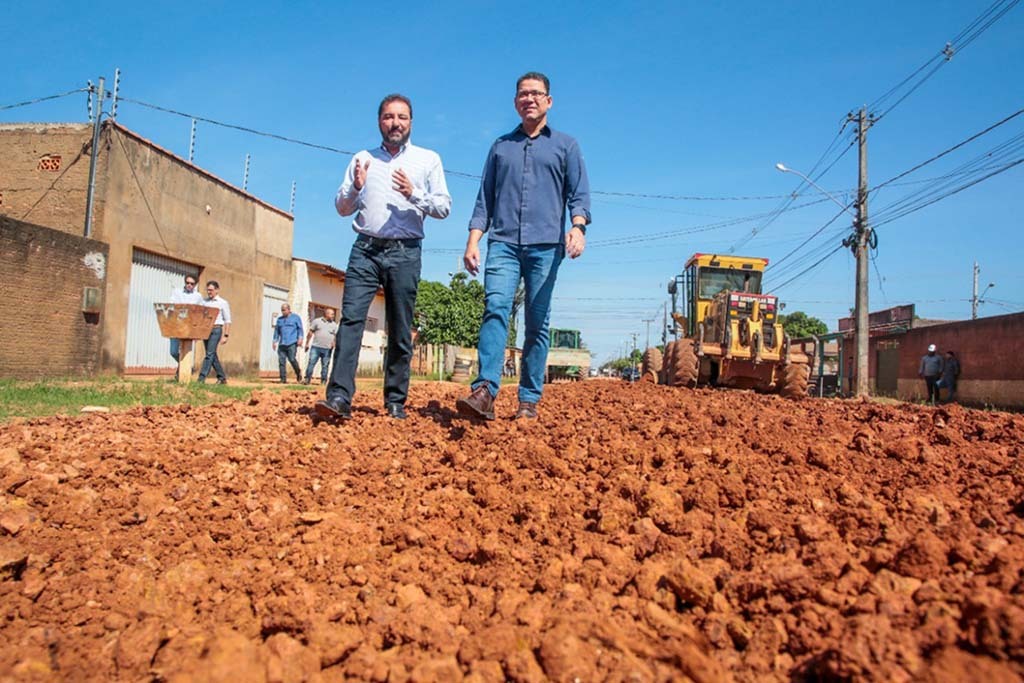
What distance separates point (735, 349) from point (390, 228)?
951 centimetres

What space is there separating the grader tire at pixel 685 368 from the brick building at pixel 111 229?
10026 mm

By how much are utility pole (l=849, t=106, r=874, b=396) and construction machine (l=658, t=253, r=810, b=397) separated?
6810 mm

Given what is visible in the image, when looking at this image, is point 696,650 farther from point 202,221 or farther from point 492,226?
point 202,221

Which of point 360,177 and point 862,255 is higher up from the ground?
point 862,255

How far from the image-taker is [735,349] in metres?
12.3

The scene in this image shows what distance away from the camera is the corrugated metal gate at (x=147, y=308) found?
45.1 ft

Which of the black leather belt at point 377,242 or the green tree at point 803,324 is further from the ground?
the green tree at point 803,324

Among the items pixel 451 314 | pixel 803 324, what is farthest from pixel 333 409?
pixel 803 324

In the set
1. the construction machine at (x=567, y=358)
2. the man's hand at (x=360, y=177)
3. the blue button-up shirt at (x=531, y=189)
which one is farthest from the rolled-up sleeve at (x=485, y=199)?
the construction machine at (x=567, y=358)

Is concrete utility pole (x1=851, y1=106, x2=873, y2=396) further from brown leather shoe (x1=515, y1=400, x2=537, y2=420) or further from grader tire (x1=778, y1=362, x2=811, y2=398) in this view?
brown leather shoe (x1=515, y1=400, x2=537, y2=420)

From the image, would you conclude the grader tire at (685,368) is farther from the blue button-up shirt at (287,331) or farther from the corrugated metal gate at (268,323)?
the corrugated metal gate at (268,323)

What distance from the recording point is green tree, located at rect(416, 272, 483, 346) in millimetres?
40500

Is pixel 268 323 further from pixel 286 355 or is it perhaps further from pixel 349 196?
pixel 349 196

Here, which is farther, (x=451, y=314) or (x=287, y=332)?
(x=451, y=314)
